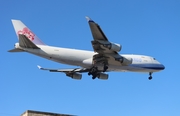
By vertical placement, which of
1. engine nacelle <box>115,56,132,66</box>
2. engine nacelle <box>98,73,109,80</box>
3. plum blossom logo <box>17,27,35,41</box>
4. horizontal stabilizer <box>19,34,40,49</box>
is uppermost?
plum blossom logo <box>17,27,35,41</box>

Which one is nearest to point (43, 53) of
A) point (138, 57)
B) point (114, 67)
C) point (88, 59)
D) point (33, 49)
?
point (33, 49)

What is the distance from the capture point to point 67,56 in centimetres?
4953

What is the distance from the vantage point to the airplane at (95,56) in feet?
154

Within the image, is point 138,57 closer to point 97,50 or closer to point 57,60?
point 97,50

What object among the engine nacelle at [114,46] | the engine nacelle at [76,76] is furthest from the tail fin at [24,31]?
the engine nacelle at [114,46]

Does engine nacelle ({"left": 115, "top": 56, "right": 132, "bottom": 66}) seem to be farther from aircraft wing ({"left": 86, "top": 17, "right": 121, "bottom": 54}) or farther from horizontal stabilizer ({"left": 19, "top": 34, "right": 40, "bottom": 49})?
horizontal stabilizer ({"left": 19, "top": 34, "right": 40, "bottom": 49})

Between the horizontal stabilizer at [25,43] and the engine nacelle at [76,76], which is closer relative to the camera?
the horizontal stabilizer at [25,43]

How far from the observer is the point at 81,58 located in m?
50.4

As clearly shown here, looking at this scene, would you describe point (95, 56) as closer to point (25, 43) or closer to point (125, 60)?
point (125, 60)

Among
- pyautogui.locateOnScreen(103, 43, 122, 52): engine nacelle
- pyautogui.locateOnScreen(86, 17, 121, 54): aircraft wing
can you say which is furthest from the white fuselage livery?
pyautogui.locateOnScreen(103, 43, 122, 52): engine nacelle

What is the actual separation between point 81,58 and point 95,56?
6.56ft

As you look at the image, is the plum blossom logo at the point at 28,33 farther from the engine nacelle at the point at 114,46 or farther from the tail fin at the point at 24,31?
the engine nacelle at the point at 114,46

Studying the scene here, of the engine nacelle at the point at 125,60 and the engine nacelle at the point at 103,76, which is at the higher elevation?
the engine nacelle at the point at 125,60

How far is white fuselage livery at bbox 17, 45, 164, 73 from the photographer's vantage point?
160ft
